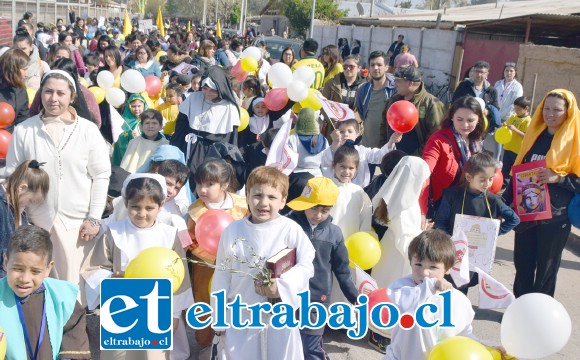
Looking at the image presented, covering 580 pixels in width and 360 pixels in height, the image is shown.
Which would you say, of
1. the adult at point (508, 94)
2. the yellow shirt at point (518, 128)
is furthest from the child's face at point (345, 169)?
the adult at point (508, 94)

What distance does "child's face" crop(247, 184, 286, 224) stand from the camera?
360 centimetres

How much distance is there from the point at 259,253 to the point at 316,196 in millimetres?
752

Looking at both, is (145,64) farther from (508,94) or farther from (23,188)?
(23,188)

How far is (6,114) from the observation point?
229 inches

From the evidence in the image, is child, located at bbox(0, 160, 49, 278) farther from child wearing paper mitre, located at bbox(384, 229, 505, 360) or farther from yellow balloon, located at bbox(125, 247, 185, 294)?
child wearing paper mitre, located at bbox(384, 229, 505, 360)

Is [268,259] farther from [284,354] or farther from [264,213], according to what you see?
[284,354]

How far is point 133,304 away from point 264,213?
862 mm

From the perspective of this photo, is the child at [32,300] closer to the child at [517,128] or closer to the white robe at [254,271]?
the white robe at [254,271]

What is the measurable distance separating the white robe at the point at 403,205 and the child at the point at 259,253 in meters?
1.30

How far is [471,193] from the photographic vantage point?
15.8 feet

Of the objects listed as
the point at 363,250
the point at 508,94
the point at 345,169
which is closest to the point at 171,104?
the point at 345,169

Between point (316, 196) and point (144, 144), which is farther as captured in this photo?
point (144, 144)

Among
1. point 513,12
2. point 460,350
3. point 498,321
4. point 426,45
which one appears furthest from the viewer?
point 513,12

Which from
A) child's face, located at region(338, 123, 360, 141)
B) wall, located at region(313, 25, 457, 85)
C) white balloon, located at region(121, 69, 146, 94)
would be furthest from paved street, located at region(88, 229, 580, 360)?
wall, located at region(313, 25, 457, 85)
